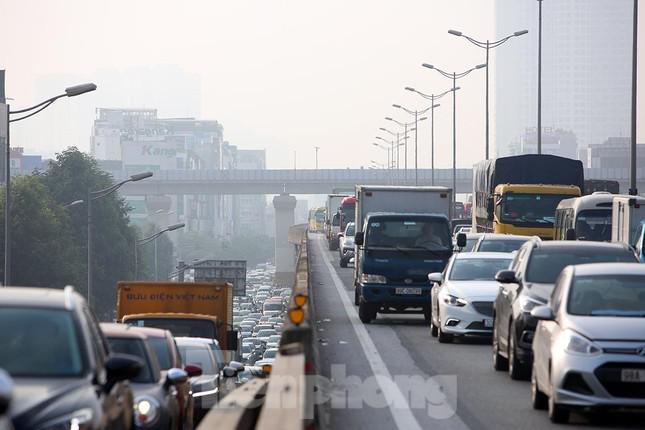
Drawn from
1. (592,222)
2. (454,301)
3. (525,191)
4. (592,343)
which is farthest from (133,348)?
(525,191)

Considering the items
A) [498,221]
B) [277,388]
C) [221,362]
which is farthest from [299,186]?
[277,388]

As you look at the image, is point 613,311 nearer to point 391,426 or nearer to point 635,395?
point 635,395

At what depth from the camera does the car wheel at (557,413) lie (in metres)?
14.8

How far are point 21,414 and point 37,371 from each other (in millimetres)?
1503

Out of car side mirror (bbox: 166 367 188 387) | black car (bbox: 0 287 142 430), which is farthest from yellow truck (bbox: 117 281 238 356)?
black car (bbox: 0 287 142 430)

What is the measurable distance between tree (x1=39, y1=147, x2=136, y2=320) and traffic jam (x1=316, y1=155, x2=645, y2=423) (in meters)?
47.3

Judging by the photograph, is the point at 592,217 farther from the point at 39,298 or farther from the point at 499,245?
the point at 39,298

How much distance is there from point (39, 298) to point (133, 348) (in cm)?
399

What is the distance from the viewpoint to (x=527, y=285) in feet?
63.6

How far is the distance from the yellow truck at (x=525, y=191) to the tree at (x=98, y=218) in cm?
4829

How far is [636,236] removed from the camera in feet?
115

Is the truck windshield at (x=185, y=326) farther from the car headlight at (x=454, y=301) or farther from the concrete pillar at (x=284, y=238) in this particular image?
the concrete pillar at (x=284, y=238)

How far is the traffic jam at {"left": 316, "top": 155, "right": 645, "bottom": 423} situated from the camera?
1459cm

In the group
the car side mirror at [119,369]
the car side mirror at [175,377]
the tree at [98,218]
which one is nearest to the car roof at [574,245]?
the car side mirror at [175,377]
